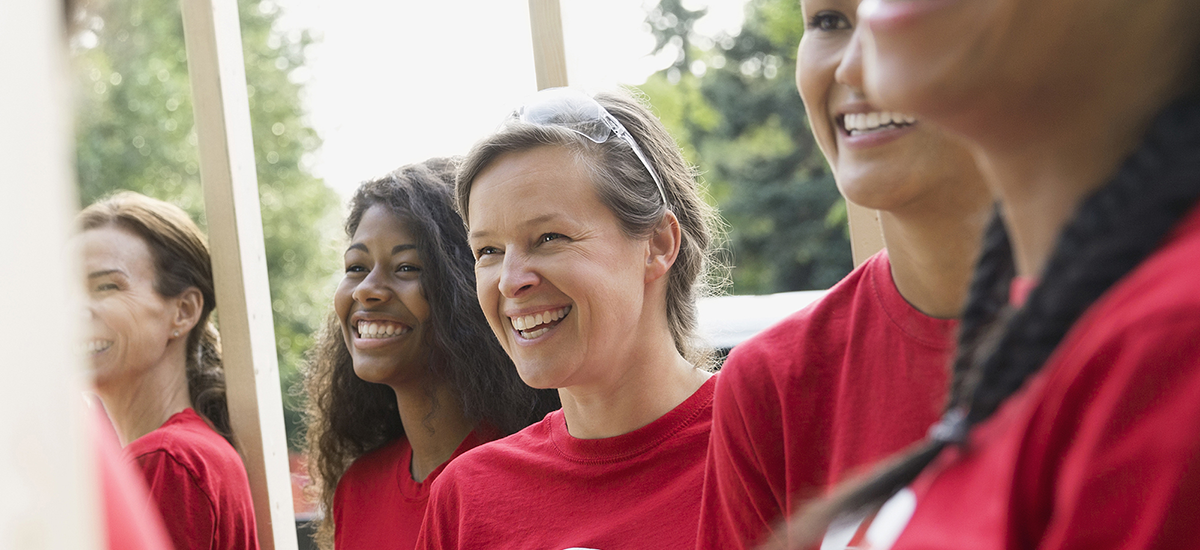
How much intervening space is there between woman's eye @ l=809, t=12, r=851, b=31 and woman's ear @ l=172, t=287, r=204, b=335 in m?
2.97

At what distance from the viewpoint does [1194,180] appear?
0.83m

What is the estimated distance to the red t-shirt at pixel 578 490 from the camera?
2330 mm

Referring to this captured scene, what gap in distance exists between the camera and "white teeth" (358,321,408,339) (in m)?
3.40

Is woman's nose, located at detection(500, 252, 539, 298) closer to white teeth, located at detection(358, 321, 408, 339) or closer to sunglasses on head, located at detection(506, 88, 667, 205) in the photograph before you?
sunglasses on head, located at detection(506, 88, 667, 205)

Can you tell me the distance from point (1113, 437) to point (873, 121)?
0.94 m

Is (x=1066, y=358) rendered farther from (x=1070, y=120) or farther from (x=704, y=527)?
(x=704, y=527)

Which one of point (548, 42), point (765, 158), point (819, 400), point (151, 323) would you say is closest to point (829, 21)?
point (819, 400)

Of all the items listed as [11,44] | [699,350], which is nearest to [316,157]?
[699,350]

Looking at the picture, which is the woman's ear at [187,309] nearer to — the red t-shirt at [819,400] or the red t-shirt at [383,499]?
the red t-shirt at [383,499]

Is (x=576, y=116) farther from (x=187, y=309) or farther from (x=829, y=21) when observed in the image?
(x=187, y=309)

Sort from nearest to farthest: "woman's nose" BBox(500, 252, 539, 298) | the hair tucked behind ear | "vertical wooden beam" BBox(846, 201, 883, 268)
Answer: the hair tucked behind ear
"vertical wooden beam" BBox(846, 201, 883, 268)
"woman's nose" BBox(500, 252, 539, 298)

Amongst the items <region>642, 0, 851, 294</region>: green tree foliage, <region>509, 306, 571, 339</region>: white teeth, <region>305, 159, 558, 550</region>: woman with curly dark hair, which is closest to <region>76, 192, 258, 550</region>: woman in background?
<region>305, 159, 558, 550</region>: woman with curly dark hair

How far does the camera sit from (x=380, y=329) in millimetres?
3410

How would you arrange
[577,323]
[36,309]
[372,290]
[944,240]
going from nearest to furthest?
[36,309] < [944,240] < [577,323] < [372,290]
